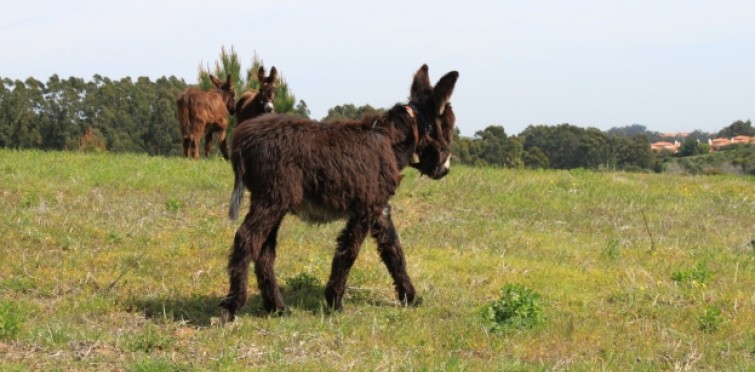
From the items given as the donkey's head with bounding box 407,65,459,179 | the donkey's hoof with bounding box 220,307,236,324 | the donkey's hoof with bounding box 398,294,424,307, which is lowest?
the donkey's hoof with bounding box 398,294,424,307

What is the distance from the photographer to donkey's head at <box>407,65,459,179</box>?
8.34m

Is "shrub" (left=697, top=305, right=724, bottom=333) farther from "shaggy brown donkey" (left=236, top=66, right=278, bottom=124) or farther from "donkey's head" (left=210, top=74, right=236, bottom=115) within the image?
"donkey's head" (left=210, top=74, right=236, bottom=115)

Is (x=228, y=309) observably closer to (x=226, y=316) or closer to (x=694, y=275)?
(x=226, y=316)

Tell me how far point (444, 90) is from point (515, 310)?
6.83 ft

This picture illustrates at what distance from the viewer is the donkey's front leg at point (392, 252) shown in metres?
8.00

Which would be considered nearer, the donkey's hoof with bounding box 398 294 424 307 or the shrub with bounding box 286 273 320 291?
the donkey's hoof with bounding box 398 294 424 307

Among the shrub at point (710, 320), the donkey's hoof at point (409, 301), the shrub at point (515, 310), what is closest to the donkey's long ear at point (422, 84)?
the donkey's hoof at point (409, 301)

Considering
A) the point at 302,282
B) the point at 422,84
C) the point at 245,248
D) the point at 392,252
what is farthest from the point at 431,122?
the point at 245,248

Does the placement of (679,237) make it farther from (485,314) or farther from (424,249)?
(485,314)

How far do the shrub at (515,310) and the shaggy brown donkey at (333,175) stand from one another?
0.99 m

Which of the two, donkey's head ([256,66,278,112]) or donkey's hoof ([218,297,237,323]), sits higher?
donkey's head ([256,66,278,112])

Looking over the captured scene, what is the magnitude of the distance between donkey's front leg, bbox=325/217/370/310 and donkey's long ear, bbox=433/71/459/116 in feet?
4.40

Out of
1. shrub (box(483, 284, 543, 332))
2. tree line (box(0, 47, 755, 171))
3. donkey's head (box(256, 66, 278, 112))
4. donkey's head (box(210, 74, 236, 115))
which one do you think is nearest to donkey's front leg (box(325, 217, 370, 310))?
shrub (box(483, 284, 543, 332))

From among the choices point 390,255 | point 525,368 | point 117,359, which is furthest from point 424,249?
point 117,359
